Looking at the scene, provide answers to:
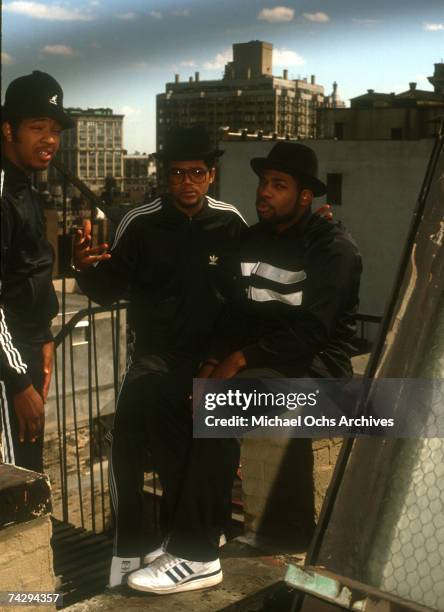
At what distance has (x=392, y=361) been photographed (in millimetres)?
2512

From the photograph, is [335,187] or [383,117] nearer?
[335,187]

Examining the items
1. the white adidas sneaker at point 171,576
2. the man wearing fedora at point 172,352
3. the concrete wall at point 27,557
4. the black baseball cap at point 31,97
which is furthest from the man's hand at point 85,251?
the white adidas sneaker at point 171,576

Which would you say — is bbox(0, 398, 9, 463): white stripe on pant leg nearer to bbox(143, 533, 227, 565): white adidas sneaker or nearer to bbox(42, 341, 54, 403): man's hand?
bbox(42, 341, 54, 403): man's hand

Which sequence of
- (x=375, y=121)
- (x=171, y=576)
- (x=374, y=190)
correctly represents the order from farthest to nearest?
(x=375, y=121) → (x=374, y=190) → (x=171, y=576)

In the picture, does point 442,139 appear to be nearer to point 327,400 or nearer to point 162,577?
point 327,400

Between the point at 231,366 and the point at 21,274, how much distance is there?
802 millimetres

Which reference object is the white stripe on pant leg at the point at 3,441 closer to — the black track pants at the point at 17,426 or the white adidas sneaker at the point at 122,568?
the black track pants at the point at 17,426

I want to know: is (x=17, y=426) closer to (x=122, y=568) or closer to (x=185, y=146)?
(x=122, y=568)

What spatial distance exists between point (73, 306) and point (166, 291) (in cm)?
2184

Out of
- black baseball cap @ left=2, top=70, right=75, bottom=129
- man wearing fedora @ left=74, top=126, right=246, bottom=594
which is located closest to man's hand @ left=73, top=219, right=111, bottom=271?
man wearing fedora @ left=74, top=126, right=246, bottom=594

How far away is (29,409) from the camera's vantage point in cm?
291

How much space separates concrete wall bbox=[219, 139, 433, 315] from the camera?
30.8 meters

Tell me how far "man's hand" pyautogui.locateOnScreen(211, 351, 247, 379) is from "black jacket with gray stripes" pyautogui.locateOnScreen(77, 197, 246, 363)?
0.23 meters

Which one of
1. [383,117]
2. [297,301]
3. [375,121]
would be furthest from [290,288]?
[375,121]
